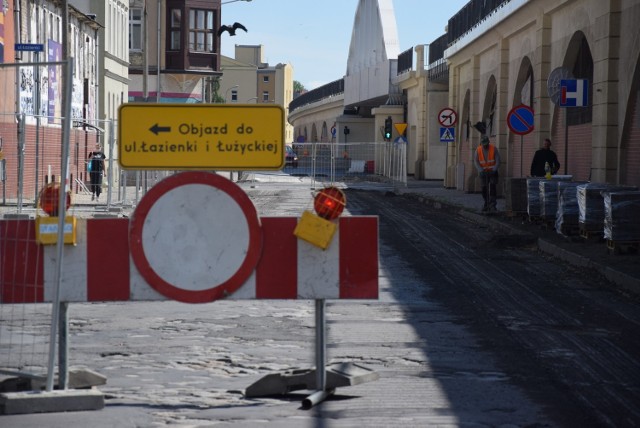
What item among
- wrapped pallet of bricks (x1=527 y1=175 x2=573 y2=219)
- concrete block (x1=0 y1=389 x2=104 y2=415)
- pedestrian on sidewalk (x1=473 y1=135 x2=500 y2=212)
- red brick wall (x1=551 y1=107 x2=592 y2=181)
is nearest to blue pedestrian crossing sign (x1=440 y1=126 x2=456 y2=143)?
red brick wall (x1=551 y1=107 x2=592 y2=181)

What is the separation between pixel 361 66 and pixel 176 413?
88.1 metres

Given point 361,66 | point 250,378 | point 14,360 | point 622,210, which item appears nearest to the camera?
point 250,378

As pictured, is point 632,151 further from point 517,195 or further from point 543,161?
point 543,161

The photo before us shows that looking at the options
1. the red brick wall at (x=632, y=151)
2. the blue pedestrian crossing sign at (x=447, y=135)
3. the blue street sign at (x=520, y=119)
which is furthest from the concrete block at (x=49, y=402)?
the blue pedestrian crossing sign at (x=447, y=135)

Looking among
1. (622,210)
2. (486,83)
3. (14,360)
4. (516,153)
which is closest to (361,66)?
(486,83)

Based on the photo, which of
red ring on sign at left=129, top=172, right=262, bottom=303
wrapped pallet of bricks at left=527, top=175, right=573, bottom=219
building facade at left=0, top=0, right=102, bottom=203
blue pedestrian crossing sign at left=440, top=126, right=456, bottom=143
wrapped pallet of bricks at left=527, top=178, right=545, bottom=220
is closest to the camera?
red ring on sign at left=129, top=172, right=262, bottom=303

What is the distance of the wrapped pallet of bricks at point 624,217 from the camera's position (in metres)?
17.7

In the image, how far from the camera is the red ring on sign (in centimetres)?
740

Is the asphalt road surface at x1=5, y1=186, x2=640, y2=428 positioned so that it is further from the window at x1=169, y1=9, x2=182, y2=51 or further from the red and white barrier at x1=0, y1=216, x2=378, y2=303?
the window at x1=169, y1=9, x2=182, y2=51

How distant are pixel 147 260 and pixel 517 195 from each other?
67.5 ft

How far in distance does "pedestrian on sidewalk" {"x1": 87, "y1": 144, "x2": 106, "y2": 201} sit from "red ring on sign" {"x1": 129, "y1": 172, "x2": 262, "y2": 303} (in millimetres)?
23064

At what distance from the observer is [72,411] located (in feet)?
23.4

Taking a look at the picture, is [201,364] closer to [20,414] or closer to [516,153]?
[20,414]

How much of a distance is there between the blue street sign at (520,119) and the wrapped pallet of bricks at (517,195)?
1897 millimetres
